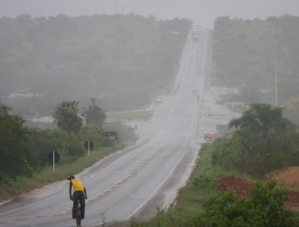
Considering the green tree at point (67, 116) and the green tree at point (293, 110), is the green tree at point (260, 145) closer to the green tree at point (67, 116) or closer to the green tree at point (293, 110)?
the green tree at point (67, 116)

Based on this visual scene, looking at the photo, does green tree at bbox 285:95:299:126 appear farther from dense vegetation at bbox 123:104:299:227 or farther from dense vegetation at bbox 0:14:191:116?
dense vegetation at bbox 123:104:299:227

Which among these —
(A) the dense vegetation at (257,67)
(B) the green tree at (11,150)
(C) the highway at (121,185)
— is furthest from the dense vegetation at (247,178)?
(A) the dense vegetation at (257,67)

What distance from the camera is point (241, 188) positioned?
28328 millimetres

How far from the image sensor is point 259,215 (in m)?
14.9

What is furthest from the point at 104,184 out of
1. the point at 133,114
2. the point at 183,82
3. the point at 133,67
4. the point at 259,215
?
the point at 133,67

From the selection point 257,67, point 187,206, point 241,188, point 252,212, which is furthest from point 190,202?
point 257,67

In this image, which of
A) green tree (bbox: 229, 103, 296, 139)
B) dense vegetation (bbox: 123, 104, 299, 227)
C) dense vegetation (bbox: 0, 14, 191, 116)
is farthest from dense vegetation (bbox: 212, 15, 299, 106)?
dense vegetation (bbox: 123, 104, 299, 227)

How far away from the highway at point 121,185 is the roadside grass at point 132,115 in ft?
21.7

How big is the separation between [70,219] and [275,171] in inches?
639

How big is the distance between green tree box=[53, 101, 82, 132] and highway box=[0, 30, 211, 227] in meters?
4.69

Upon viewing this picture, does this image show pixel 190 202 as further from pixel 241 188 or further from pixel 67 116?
pixel 67 116

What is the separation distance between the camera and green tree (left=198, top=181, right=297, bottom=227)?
14617mm

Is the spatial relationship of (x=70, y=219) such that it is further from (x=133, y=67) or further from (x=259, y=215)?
(x=133, y=67)

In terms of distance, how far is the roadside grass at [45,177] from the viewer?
1208 inches
